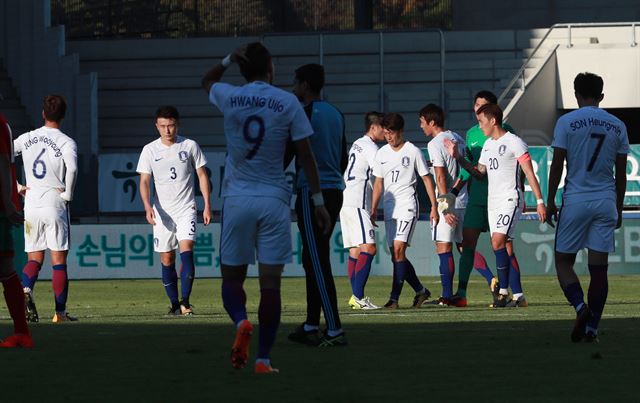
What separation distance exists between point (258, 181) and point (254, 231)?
0.28 metres

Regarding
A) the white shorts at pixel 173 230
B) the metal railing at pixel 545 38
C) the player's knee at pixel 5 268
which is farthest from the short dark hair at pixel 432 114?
the metal railing at pixel 545 38

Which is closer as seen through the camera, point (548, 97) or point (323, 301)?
point (323, 301)

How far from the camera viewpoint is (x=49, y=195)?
47.2 ft

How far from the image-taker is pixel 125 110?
3497 cm

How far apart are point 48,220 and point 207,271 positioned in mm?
10475

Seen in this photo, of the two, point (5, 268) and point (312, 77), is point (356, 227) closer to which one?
point (312, 77)

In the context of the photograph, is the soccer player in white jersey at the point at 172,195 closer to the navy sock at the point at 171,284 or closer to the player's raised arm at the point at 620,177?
the navy sock at the point at 171,284

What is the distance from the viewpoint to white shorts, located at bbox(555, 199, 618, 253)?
1085 centimetres

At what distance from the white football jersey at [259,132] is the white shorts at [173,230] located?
21.1 feet

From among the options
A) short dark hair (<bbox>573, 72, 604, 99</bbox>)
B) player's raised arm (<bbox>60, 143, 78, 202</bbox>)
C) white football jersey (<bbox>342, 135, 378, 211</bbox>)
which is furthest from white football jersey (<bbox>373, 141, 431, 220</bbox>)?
short dark hair (<bbox>573, 72, 604, 99</bbox>)

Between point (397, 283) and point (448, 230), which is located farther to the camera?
point (448, 230)

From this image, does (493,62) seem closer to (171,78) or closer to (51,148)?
(171,78)

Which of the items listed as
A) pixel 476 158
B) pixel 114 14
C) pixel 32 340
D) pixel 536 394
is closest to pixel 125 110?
pixel 114 14

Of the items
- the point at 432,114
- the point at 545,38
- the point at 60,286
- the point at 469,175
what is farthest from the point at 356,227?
the point at 545,38
